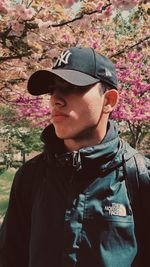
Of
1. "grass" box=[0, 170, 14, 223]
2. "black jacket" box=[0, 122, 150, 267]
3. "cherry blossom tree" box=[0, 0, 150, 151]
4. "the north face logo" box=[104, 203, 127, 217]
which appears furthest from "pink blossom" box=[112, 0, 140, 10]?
"grass" box=[0, 170, 14, 223]

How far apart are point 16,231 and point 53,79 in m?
0.74

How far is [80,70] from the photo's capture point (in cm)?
158

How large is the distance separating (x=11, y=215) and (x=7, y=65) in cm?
491

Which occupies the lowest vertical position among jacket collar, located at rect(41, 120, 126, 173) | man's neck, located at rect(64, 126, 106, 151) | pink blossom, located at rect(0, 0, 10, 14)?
jacket collar, located at rect(41, 120, 126, 173)

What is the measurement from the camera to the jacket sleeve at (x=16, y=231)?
5.53ft

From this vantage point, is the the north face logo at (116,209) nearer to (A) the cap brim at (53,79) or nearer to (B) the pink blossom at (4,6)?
(A) the cap brim at (53,79)

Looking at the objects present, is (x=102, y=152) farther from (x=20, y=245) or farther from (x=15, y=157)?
(x=15, y=157)

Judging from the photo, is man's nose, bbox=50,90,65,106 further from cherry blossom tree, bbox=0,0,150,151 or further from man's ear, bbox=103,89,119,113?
cherry blossom tree, bbox=0,0,150,151

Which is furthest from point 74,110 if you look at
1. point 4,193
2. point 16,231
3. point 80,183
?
point 4,193

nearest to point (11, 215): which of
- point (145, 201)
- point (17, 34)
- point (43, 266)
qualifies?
point (43, 266)

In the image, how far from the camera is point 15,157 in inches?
1156

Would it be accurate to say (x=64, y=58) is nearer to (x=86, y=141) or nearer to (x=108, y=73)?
(x=108, y=73)

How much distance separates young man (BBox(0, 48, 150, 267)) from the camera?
4.73ft

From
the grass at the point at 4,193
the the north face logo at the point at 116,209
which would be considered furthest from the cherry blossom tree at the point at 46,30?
the grass at the point at 4,193
